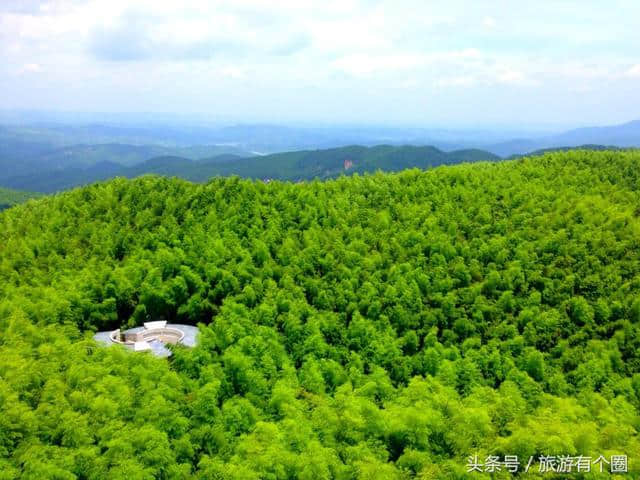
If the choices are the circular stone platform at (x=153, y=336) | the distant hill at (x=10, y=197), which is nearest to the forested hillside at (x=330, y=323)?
the circular stone platform at (x=153, y=336)

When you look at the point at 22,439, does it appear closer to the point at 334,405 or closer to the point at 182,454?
the point at 182,454

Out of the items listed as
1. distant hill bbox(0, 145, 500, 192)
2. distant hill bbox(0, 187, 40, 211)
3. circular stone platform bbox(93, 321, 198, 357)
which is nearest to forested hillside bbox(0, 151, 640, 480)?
circular stone platform bbox(93, 321, 198, 357)

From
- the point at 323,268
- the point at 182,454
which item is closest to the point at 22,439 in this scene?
the point at 182,454

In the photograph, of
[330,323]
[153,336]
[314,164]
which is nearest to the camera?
[330,323]

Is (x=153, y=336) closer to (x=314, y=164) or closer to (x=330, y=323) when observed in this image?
(x=330, y=323)

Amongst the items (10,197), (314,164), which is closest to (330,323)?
(10,197)

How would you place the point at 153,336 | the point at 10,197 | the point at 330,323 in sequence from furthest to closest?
the point at 10,197
the point at 153,336
the point at 330,323

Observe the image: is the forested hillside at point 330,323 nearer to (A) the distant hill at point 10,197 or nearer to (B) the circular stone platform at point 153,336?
(B) the circular stone platform at point 153,336

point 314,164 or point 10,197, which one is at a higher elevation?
point 314,164
